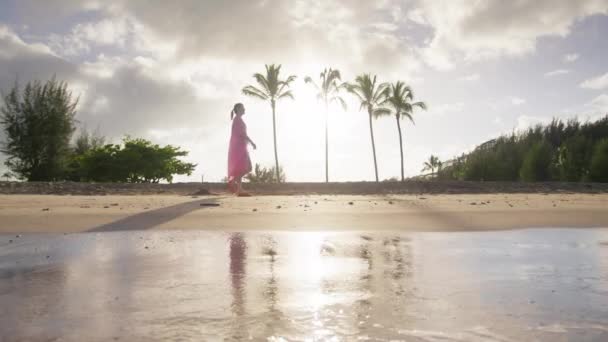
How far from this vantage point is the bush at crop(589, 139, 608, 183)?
23.1 metres

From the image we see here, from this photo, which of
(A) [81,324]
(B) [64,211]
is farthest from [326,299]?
(B) [64,211]

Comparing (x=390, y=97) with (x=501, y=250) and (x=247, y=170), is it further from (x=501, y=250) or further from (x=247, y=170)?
(x=501, y=250)

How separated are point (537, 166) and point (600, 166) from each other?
318 centimetres

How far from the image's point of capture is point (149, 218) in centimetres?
723

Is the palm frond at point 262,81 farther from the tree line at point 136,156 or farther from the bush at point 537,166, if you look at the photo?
the bush at point 537,166

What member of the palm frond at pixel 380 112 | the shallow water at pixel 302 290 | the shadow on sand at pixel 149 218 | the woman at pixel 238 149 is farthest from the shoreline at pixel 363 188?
the palm frond at pixel 380 112

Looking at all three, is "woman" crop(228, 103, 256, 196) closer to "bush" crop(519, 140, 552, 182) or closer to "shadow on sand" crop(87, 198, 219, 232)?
"shadow on sand" crop(87, 198, 219, 232)

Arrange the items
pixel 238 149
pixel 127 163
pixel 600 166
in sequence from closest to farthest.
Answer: pixel 238 149, pixel 600 166, pixel 127 163

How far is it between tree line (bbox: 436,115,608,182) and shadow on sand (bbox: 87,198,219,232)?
21317 millimetres

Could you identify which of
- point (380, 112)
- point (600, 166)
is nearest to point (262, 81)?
point (380, 112)

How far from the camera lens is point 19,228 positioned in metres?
6.40

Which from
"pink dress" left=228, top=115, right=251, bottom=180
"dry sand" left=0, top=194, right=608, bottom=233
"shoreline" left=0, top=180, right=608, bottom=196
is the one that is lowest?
"dry sand" left=0, top=194, right=608, bottom=233

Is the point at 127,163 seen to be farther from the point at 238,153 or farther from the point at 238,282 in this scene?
the point at 238,282

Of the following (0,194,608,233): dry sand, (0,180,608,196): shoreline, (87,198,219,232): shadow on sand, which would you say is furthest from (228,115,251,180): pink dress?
(87,198,219,232): shadow on sand
